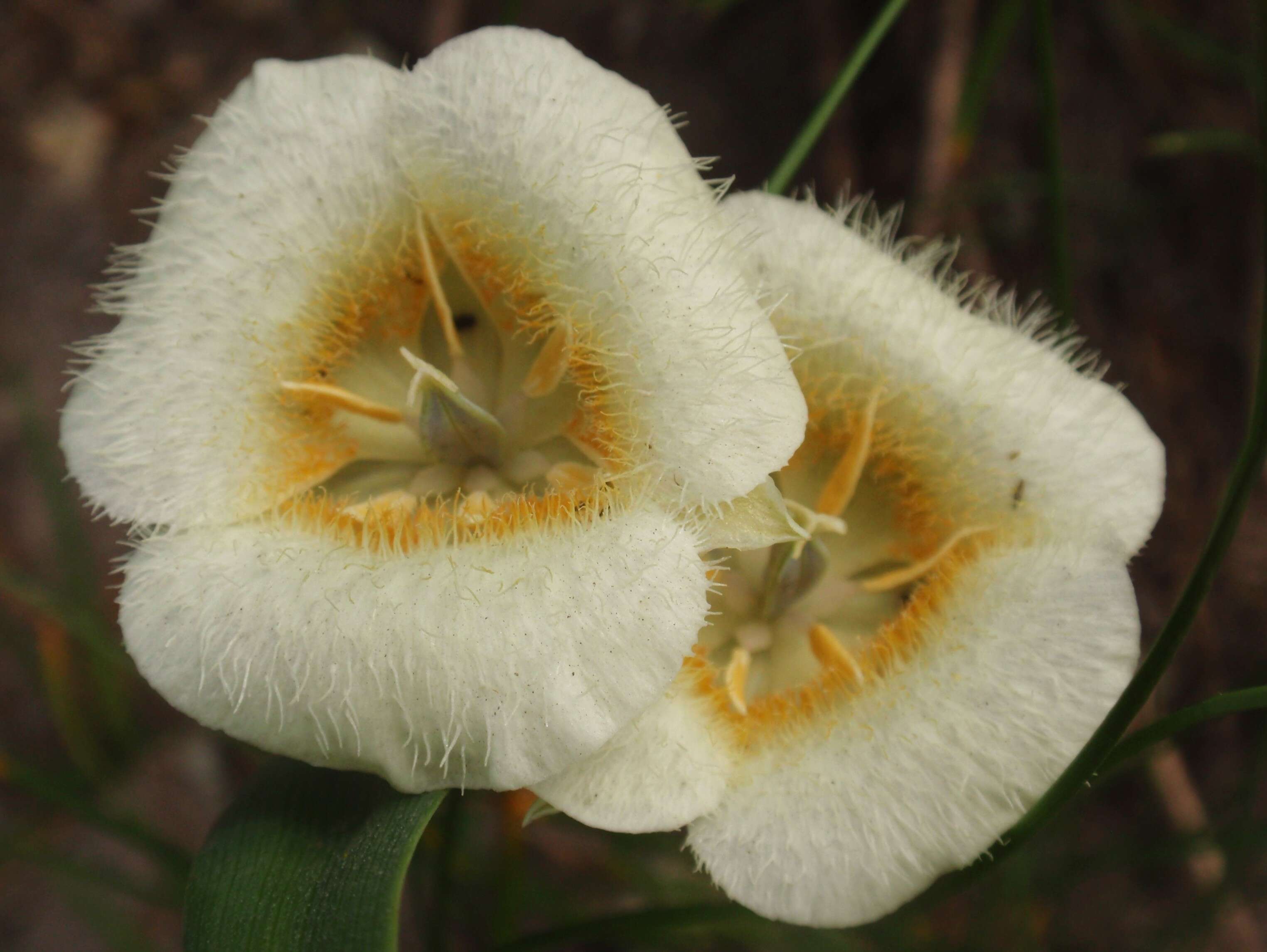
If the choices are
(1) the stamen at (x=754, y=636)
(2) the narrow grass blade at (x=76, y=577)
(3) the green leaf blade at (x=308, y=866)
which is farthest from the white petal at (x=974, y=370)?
(2) the narrow grass blade at (x=76, y=577)

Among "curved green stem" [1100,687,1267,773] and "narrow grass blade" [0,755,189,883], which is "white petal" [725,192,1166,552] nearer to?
"curved green stem" [1100,687,1267,773]

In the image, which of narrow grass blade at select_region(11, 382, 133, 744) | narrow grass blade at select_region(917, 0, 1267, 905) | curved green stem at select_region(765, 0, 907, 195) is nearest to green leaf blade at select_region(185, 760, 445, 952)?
narrow grass blade at select_region(917, 0, 1267, 905)

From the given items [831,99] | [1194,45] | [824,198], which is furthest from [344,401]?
[1194,45]

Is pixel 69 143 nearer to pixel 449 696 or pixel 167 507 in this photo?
pixel 167 507

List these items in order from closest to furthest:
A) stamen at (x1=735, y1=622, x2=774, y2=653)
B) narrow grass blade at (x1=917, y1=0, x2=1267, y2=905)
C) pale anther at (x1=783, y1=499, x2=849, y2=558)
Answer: narrow grass blade at (x1=917, y1=0, x2=1267, y2=905), pale anther at (x1=783, y1=499, x2=849, y2=558), stamen at (x1=735, y1=622, x2=774, y2=653)

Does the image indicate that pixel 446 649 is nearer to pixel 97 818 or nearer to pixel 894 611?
pixel 894 611

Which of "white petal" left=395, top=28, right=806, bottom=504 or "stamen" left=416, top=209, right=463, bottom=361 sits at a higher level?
"white petal" left=395, top=28, right=806, bottom=504

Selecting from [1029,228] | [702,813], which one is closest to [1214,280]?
[1029,228]
